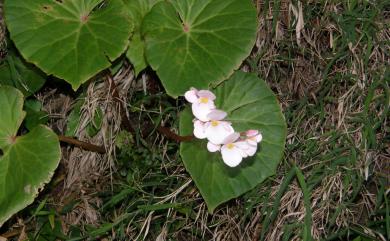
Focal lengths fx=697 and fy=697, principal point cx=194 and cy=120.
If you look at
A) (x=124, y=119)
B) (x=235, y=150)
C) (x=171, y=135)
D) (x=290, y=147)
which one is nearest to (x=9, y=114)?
(x=124, y=119)

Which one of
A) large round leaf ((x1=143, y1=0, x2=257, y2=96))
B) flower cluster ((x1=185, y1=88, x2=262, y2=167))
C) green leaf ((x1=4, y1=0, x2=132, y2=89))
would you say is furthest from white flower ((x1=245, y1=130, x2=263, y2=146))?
green leaf ((x1=4, y1=0, x2=132, y2=89))

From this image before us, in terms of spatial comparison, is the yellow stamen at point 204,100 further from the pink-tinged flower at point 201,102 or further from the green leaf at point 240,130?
the green leaf at point 240,130

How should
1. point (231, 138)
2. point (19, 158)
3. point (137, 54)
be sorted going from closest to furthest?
1. point (231, 138)
2. point (19, 158)
3. point (137, 54)

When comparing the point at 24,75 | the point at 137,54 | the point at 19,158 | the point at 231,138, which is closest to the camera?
the point at 231,138

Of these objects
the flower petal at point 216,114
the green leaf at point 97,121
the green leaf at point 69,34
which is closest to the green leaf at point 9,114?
the green leaf at point 69,34

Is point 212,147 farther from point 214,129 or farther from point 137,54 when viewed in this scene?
point 137,54

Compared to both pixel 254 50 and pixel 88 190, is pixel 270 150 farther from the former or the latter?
pixel 88 190
